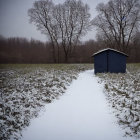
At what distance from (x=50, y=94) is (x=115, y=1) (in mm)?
21045

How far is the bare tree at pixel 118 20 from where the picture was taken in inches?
803

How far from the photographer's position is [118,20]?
23969 mm

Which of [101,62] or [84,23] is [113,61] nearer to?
[101,62]

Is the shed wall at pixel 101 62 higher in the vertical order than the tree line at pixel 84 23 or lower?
lower

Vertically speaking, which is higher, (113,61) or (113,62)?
(113,61)

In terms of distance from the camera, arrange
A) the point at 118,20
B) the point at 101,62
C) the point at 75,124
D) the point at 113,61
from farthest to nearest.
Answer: the point at 118,20 → the point at 101,62 → the point at 113,61 → the point at 75,124

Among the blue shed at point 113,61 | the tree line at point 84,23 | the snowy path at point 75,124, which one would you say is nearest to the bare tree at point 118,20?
the tree line at point 84,23

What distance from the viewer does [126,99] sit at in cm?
533

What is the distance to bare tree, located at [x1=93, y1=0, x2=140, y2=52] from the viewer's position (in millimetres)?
20406

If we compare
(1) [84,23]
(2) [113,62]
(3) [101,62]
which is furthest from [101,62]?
(1) [84,23]

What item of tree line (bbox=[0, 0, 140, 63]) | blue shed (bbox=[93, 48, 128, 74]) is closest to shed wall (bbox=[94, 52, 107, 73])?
blue shed (bbox=[93, 48, 128, 74])

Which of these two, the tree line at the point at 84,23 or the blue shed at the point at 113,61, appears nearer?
the blue shed at the point at 113,61

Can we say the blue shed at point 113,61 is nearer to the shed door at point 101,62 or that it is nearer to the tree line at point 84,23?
the shed door at point 101,62

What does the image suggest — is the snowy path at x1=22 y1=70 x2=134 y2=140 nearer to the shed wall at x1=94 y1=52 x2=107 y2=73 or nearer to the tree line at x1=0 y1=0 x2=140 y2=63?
the shed wall at x1=94 y1=52 x2=107 y2=73
